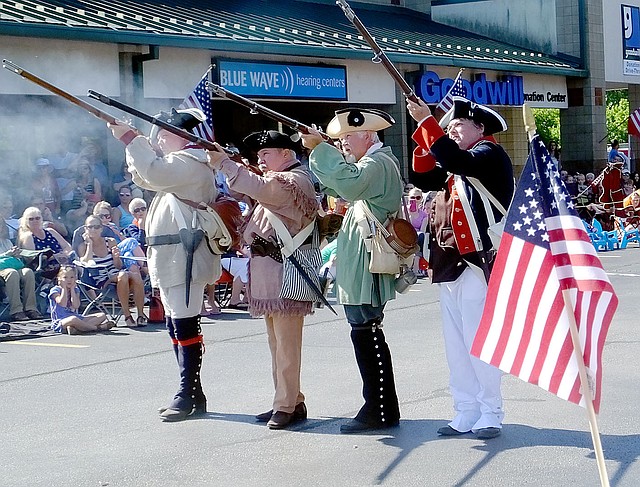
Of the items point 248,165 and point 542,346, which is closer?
point 542,346

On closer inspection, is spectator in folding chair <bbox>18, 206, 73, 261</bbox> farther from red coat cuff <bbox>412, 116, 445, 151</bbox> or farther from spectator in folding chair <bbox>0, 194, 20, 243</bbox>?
red coat cuff <bbox>412, 116, 445, 151</bbox>

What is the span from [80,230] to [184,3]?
23.5 feet

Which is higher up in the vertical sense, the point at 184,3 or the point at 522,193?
the point at 184,3

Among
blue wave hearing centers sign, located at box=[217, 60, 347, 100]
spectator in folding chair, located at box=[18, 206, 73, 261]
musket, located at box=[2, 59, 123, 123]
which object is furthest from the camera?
blue wave hearing centers sign, located at box=[217, 60, 347, 100]

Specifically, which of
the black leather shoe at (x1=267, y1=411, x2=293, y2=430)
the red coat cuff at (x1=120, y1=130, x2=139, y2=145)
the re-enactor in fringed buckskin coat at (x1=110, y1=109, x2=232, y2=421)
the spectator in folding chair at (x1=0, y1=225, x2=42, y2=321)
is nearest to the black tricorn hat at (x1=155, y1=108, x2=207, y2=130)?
the re-enactor in fringed buckskin coat at (x1=110, y1=109, x2=232, y2=421)

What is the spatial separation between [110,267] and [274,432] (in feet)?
19.8

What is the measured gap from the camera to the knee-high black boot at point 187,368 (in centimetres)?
702

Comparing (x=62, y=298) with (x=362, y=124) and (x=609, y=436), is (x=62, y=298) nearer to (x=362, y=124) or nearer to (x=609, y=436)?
(x=362, y=124)

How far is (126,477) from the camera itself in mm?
5812

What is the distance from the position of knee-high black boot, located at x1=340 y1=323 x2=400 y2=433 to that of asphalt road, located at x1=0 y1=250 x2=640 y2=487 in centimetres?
12

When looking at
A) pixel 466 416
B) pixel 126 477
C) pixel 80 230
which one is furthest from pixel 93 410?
pixel 80 230

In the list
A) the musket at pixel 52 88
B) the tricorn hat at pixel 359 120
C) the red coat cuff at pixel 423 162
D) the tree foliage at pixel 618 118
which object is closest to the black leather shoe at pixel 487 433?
the red coat cuff at pixel 423 162

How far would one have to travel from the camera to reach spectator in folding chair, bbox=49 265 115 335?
1144 cm

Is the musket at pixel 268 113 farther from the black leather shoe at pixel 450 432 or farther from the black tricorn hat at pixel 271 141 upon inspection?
the black leather shoe at pixel 450 432
